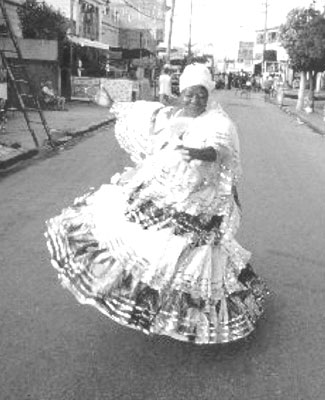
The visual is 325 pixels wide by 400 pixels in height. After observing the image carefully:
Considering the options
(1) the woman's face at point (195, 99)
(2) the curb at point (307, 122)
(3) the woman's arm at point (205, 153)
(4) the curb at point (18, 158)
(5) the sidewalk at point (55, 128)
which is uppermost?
(1) the woman's face at point (195, 99)

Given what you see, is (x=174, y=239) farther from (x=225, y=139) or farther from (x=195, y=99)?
(x=195, y=99)

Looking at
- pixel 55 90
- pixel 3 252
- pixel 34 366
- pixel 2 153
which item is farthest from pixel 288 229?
pixel 55 90

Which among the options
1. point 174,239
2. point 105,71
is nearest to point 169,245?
point 174,239

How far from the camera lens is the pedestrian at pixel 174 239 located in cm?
388

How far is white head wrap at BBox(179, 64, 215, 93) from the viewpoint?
409 centimetres

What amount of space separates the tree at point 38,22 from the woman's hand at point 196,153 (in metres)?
26.7

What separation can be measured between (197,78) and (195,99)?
13 cm

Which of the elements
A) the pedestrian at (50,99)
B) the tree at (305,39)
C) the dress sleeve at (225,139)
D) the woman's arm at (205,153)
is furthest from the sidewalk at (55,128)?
the woman's arm at (205,153)

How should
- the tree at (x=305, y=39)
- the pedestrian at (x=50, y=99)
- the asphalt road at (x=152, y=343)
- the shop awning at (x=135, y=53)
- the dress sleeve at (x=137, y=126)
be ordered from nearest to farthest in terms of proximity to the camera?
the asphalt road at (x=152, y=343) < the dress sleeve at (x=137, y=126) < the pedestrian at (x=50, y=99) < the tree at (x=305, y=39) < the shop awning at (x=135, y=53)

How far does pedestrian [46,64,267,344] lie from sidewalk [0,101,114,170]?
305 inches

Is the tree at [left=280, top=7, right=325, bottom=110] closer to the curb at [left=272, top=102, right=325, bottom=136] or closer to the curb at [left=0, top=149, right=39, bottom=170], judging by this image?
the curb at [left=272, top=102, right=325, bottom=136]

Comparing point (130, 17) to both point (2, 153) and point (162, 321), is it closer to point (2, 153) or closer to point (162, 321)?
point (2, 153)

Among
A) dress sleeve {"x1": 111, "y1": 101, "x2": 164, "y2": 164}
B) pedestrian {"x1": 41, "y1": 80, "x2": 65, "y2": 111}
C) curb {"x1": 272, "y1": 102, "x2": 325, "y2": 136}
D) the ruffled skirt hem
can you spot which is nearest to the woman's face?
dress sleeve {"x1": 111, "y1": 101, "x2": 164, "y2": 164}

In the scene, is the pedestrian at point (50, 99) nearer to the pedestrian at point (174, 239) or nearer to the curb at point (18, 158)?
the curb at point (18, 158)
